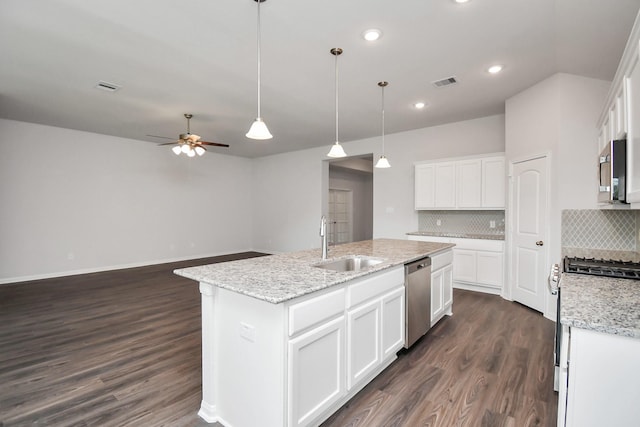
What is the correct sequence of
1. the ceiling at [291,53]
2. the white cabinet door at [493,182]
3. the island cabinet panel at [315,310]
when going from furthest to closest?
the white cabinet door at [493,182], the ceiling at [291,53], the island cabinet panel at [315,310]

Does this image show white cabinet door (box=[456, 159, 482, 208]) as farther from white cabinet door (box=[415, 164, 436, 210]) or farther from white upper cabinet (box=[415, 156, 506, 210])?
white cabinet door (box=[415, 164, 436, 210])

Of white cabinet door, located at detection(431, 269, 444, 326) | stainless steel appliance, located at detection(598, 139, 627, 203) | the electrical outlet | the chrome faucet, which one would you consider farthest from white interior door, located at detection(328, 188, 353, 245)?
stainless steel appliance, located at detection(598, 139, 627, 203)

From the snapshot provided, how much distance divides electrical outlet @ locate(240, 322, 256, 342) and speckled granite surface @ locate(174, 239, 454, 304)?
237mm

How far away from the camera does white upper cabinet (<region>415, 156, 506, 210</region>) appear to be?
468cm

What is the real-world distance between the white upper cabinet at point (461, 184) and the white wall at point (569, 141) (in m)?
1.02

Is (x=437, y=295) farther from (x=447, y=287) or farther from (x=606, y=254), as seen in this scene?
(x=606, y=254)

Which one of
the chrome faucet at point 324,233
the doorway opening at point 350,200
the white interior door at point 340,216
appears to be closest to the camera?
the chrome faucet at point 324,233

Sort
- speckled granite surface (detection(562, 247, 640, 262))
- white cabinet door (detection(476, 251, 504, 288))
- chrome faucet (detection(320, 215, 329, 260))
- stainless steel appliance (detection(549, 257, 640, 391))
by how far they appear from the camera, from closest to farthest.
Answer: stainless steel appliance (detection(549, 257, 640, 391)) → chrome faucet (detection(320, 215, 329, 260)) → speckled granite surface (detection(562, 247, 640, 262)) → white cabinet door (detection(476, 251, 504, 288))

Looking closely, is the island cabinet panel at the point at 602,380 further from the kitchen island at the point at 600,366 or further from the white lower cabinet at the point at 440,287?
the white lower cabinet at the point at 440,287

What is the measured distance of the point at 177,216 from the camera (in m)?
7.49

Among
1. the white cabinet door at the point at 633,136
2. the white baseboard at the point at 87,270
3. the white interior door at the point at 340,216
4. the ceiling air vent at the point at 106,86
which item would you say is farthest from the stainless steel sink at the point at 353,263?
the white interior door at the point at 340,216

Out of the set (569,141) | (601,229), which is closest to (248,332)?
(601,229)

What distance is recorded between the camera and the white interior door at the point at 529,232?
372 centimetres

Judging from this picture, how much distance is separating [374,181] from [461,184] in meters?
1.93
